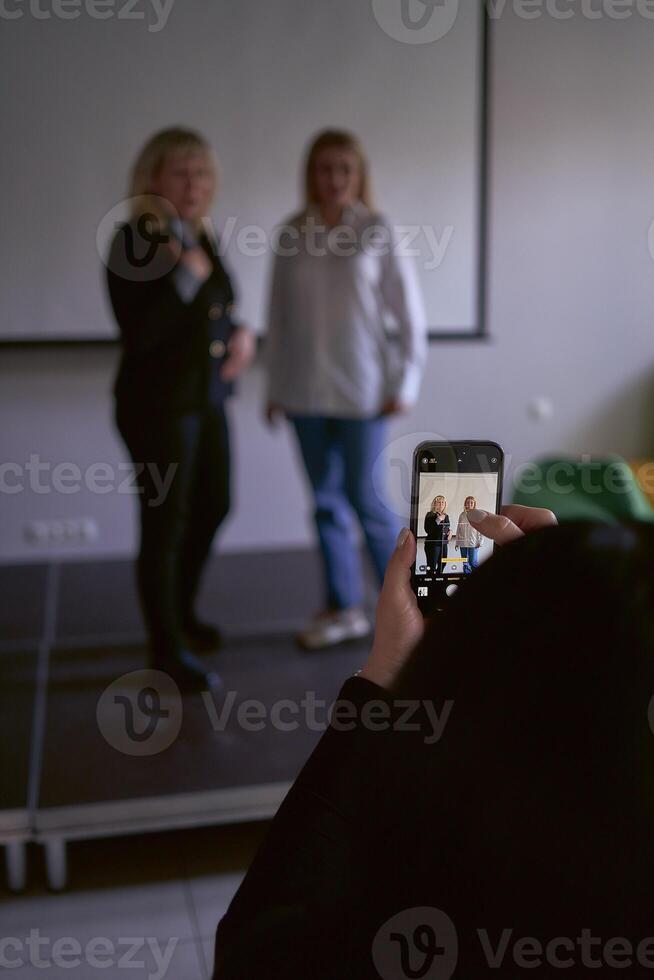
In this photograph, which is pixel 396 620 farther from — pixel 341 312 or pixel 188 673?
pixel 341 312

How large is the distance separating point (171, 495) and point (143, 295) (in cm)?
47

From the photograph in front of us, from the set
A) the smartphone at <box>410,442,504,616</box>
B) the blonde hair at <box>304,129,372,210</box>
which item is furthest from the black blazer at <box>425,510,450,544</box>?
the blonde hair at <box>304,129,372,210</box>

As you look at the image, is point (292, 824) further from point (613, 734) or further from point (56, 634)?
point (56, 634)

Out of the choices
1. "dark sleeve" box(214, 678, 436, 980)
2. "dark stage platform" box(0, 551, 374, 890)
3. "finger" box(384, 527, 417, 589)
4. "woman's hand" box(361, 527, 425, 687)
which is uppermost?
"finger" box(384, 527, 417, 589)

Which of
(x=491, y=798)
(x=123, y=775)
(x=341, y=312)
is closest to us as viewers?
(x=491, y=798)

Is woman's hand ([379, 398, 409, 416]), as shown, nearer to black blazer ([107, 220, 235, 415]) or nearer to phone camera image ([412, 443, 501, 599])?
black blazer ([107, 220, 235, 415])

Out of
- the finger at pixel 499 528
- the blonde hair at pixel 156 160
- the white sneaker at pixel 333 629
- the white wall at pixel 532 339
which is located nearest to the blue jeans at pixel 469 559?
the finger at pixel 499 528

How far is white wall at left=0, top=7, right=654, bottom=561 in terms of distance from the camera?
11.4ft

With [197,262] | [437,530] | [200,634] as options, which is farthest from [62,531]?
[437,530]

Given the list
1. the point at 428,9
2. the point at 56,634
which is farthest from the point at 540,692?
the point at 428,9

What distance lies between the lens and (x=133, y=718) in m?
2.20

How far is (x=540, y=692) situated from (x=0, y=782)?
1660mm

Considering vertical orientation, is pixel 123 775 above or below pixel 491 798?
below

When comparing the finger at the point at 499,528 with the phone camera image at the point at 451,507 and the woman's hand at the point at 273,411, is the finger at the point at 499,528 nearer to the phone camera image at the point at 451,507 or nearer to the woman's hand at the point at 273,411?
the phone camera image at the point at 451,507
